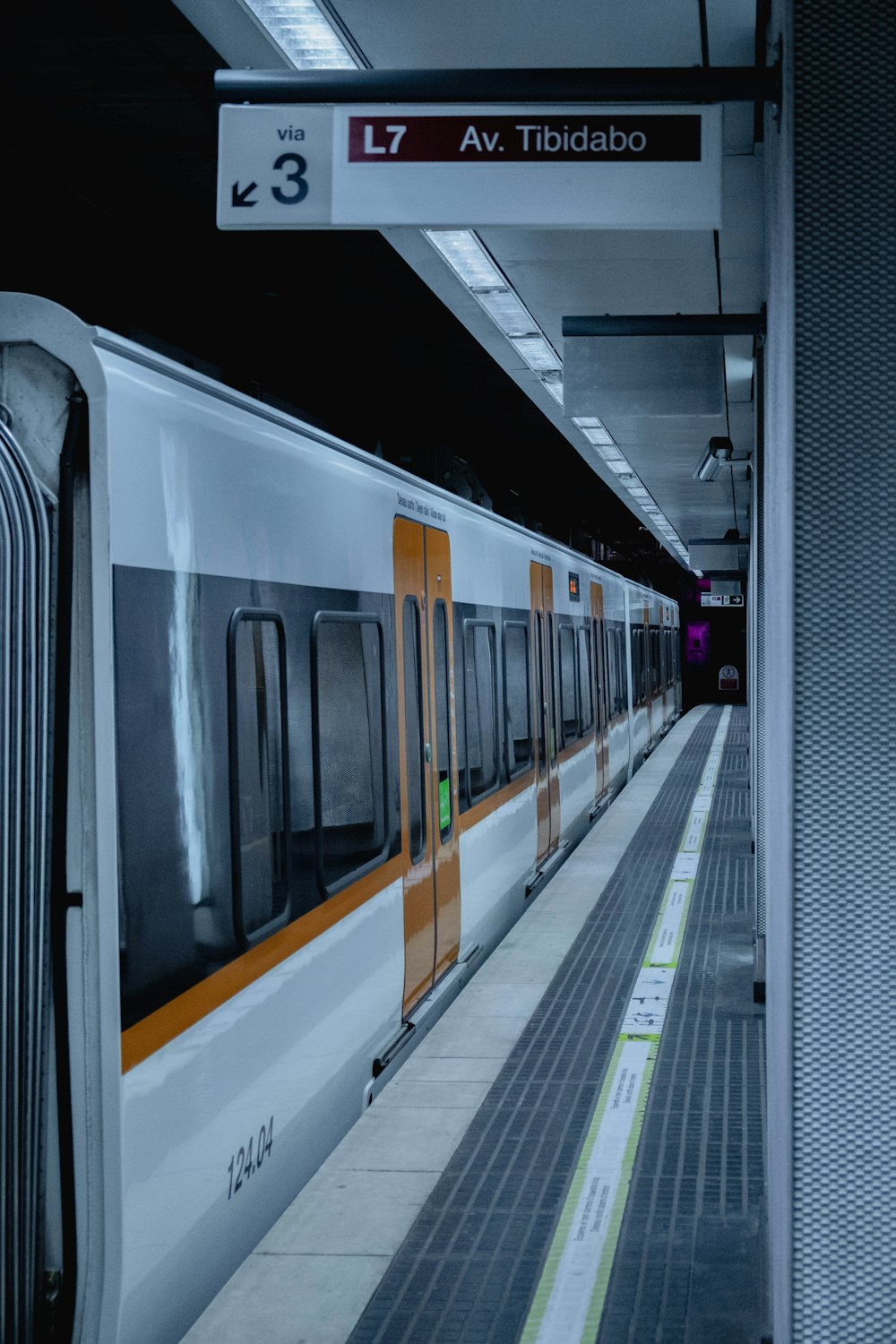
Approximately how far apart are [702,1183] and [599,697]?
10.3 m

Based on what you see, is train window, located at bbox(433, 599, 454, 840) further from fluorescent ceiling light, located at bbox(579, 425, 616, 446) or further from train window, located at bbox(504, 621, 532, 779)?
fluorescent ceiling light, located at bbox(579, 425, 616, 446)

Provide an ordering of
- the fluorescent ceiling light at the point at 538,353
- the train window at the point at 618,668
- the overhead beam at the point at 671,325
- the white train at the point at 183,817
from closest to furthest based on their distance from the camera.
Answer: the white train at the point at 183,817, the overhead beam at the point at 671,325, the fluorescent ceiling light at the point at 538,353, the train window at the point at 618,668

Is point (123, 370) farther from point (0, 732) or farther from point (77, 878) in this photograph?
point (77, 878)

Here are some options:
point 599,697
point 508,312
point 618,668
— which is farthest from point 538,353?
point 618,668

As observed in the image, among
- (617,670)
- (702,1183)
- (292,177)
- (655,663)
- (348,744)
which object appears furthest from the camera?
(655,663)

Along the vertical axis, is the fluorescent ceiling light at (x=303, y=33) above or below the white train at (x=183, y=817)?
above

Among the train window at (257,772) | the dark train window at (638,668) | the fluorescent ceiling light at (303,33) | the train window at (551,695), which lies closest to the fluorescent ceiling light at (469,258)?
the fluorescent ceiling light at (303,33)

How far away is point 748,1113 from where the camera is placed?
16.7 ft

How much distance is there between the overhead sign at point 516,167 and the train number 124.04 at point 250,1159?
251 centimetres

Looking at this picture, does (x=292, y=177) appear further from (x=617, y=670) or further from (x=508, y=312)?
(x=617, y=670)

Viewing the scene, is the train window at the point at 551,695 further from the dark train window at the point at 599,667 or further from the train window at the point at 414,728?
the train window at the point at 414,728

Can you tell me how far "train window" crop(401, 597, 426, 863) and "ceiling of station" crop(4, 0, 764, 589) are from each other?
5.25 ft

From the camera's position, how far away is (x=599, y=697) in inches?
576

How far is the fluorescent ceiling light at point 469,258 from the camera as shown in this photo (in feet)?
17.9
